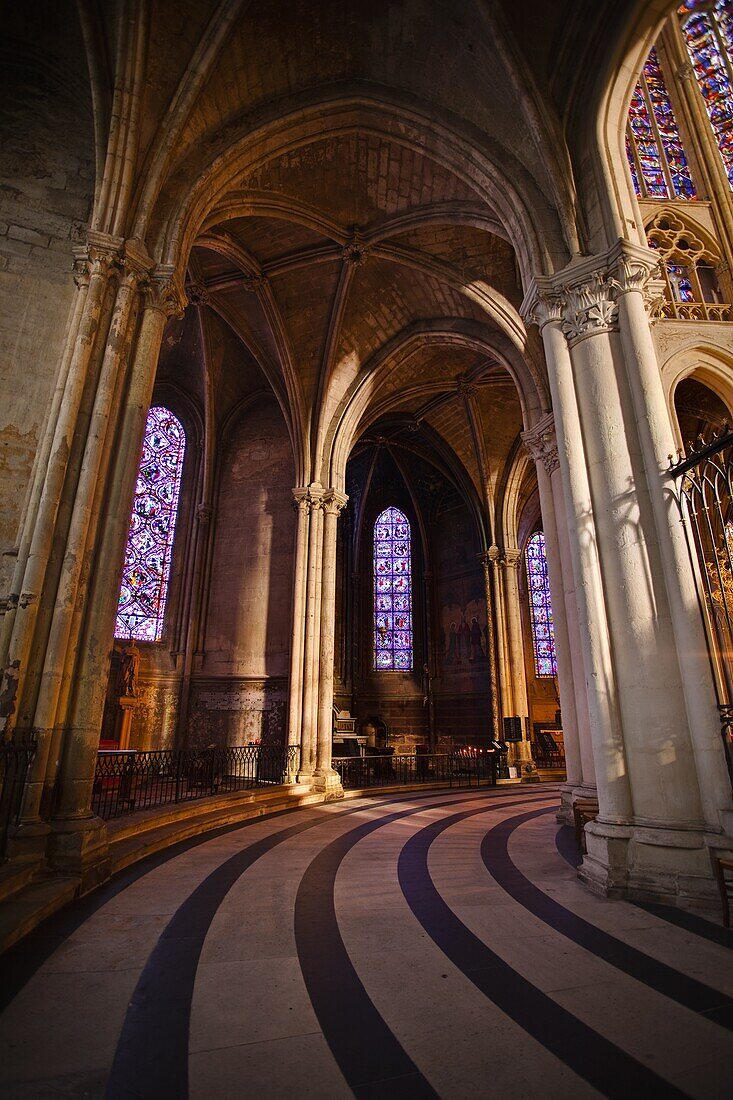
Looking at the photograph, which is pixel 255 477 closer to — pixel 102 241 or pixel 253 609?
pixel 253 609

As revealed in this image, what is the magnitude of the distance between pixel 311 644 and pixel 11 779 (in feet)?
25.3

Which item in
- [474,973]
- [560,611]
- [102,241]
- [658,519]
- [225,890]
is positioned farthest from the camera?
[560,611]

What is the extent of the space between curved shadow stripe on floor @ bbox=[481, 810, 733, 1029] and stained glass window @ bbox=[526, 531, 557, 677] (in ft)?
59.6

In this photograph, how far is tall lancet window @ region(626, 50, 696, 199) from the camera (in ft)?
27.3

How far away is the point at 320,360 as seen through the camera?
1311 centimetres

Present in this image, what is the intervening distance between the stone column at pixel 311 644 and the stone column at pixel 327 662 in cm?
11

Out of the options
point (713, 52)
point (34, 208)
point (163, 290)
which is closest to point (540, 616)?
point (713, 52)

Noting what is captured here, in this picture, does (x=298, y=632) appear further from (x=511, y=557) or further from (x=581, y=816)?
(x=511, y=557)

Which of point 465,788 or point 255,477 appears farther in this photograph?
point 255,477

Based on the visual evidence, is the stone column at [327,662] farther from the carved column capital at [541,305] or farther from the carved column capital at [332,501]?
the carved column capital at [541,305]

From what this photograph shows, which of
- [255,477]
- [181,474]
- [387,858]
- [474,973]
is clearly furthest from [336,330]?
[474,973]

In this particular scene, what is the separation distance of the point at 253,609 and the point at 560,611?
323 inches

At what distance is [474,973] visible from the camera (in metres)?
Answer: 2.72

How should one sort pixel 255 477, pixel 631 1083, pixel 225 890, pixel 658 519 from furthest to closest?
pixel 255 477
pixel 658 519
pixel 225 890
pixel 631 1083
